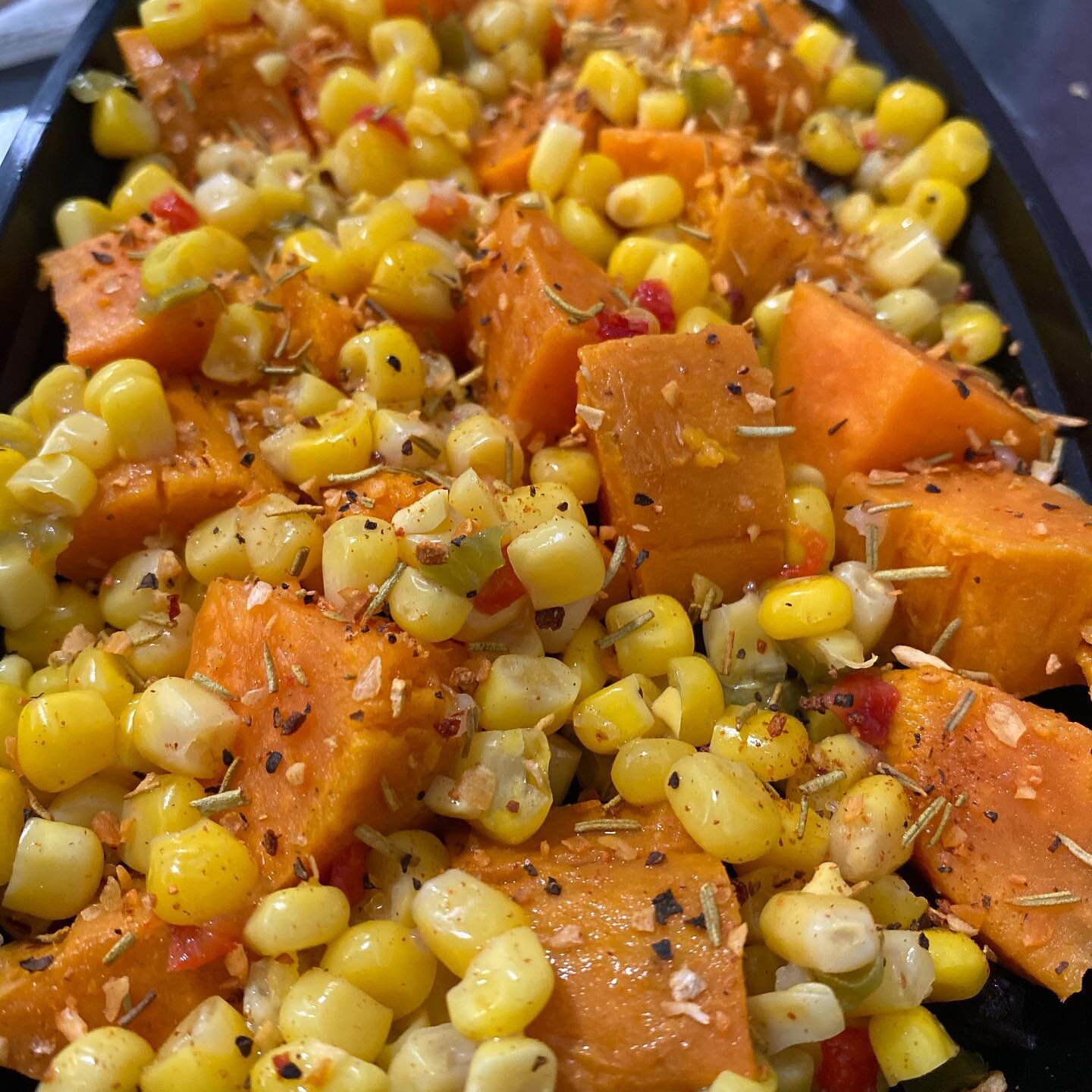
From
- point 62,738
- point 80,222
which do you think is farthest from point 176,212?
point 62,738

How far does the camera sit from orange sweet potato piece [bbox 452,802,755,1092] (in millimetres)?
1495

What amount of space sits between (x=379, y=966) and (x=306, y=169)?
214 cm

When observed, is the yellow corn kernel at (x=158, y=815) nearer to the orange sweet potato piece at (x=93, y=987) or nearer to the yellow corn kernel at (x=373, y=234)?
the orange sweet potato piece at (x=93, y=987)

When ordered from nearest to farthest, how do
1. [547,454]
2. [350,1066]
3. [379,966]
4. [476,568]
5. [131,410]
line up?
1. [350,1066]
2. [379,966]
3. [476,568]
4. [131,410]
5. [547,454]

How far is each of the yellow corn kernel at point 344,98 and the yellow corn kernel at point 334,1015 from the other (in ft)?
7.55

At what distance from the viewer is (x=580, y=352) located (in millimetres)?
1986

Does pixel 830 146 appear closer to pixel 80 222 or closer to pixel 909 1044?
pixel 80 222

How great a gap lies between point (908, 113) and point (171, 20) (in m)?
2.14

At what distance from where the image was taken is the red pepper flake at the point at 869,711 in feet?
6.23

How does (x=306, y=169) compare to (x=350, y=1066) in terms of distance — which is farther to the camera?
(x=306, y=169)

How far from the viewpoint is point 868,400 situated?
2.17 m

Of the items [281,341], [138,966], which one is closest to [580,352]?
[281,341]

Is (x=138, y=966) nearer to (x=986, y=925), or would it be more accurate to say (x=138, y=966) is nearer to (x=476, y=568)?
(x=476, y=568)

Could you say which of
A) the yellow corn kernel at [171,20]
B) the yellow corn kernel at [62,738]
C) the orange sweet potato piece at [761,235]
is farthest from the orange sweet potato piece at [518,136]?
the yellow corn kernel at [62,738]
